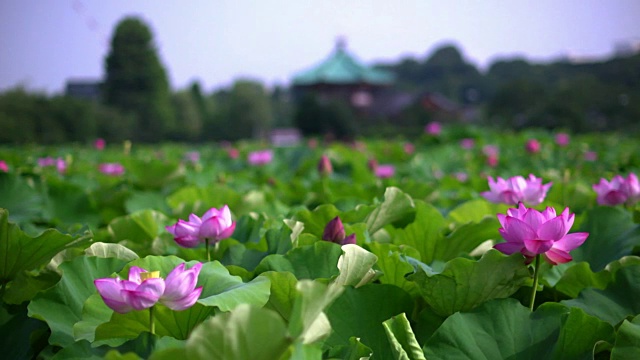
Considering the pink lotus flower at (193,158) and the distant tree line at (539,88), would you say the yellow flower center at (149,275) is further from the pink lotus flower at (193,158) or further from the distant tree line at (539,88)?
the distant tree line at (539,88)

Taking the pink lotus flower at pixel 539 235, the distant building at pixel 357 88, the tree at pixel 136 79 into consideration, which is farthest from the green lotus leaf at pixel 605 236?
the distant building at pixel 357 88

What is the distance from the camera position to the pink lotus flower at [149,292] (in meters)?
0.66

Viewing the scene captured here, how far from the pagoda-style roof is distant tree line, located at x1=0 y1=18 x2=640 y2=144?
3576 millimetres

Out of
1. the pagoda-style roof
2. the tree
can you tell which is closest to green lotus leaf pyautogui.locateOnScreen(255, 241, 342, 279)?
the tree

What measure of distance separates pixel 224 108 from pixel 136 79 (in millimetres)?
4737

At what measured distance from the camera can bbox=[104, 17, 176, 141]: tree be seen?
2950cm

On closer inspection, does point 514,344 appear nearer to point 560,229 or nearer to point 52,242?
point 560,229

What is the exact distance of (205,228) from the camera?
39.8 inches

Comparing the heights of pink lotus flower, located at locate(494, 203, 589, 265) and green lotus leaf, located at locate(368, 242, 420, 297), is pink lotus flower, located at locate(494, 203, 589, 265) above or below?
above

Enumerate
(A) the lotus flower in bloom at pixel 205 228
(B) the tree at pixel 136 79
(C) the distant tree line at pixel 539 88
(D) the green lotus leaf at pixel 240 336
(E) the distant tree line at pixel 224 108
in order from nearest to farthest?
1. (D) the green lotus leaf at pixel 240 336
2. (A) the lotus flower in bloom at pixel 205 228
3. (E) the distant tree line at pixel 224 108
4. (C) the distant tree line at pixel 539 88
5. (B) the tree at pixel 136 79

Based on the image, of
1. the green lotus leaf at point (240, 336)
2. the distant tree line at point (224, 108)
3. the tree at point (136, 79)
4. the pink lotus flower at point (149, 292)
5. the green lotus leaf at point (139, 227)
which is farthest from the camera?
the tree at point (136, 79)

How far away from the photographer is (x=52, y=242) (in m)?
0.97

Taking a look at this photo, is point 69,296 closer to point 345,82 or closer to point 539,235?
point 539,235

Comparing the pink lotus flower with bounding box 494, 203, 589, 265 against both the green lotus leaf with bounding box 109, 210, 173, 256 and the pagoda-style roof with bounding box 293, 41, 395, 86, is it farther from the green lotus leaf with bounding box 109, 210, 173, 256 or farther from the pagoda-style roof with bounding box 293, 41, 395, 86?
the pagoda-style roof with bounding box 293, 41, 395, 86
